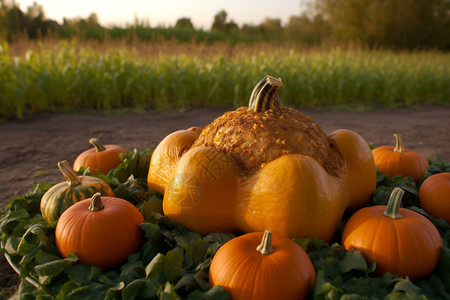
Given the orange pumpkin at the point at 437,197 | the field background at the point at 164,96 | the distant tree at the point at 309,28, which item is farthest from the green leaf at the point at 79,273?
the distant tree at the point at 309,28

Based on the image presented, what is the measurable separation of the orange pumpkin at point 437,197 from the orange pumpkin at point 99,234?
2.12 metres

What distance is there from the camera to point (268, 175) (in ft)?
6.91

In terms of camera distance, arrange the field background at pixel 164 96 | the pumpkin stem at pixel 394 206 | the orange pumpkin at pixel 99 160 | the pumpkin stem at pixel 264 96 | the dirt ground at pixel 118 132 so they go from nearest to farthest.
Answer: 1. the pumpkin stem at pixel 394 206
2. the pumpkin stem at pixel 264 96
3. the orange pumpkin at pixel 99 160
4. the dirt ground at pixel 118 132
5. the field background at pixel 164 96

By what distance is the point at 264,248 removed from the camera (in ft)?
5.85

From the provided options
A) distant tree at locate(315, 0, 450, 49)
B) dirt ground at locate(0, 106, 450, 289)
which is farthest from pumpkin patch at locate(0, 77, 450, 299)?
distant tree at locate(315, 0, 450, 49)

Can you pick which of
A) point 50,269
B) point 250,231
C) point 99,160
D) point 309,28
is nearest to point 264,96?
point 250,231

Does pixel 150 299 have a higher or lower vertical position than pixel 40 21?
lower

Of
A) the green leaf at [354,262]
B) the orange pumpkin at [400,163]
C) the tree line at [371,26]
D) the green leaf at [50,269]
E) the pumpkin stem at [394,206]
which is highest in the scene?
the tree line at [371,26]

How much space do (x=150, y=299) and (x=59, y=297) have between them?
19.1 inches

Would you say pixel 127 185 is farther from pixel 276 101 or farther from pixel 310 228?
pixel 310 228

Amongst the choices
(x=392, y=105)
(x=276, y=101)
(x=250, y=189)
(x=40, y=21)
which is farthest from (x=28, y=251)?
(x=40, y=21)

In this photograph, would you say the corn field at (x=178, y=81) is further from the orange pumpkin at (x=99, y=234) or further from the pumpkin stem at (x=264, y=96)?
the pumpkin stem at (x=264, y=96)

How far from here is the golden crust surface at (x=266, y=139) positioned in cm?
228

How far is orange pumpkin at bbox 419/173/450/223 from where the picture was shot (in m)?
2.60
